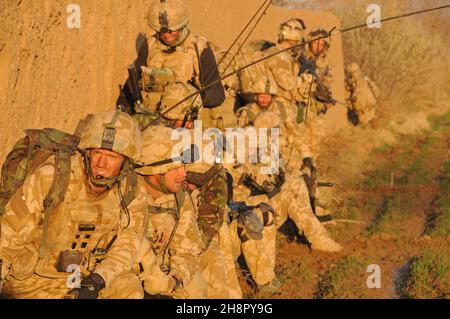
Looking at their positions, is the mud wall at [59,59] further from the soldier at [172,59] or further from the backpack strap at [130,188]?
the backpack strap at [130,188]

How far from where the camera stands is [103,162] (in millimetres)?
4223

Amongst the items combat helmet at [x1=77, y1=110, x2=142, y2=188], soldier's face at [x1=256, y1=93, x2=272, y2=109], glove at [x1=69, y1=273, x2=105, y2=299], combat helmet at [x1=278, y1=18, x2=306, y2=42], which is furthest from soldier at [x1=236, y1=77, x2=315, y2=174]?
glove at [x1=69, y1=273, x2=105, y2=299]

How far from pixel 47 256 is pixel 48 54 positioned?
2.14 metres

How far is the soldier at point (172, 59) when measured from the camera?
6.55m

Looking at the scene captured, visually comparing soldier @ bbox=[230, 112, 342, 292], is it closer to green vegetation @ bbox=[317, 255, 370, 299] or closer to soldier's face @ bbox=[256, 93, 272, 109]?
green vegetation @ bbox=[317, 255, 370, 299]

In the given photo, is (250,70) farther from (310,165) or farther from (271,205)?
(271,205)

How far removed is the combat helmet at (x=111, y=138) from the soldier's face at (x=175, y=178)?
518 millimetres

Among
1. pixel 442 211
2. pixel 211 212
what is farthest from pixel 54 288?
pixel 442 211

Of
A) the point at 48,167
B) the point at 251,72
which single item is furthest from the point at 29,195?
the point at 251,72

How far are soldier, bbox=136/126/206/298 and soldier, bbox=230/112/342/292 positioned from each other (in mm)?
1484

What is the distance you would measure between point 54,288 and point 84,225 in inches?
14.5

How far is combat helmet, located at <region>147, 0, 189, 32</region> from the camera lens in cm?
652
